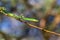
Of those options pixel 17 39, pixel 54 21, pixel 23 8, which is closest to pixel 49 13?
pixel 54 21

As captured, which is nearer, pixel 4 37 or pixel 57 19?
pixel 4 37

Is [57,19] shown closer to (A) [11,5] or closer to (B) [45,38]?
(B) [45,38]

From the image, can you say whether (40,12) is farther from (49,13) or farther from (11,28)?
(11,28)

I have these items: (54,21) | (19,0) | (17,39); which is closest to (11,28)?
(17,39)

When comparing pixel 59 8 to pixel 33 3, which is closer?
pixel 59 8

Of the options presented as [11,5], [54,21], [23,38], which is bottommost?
[23,38]

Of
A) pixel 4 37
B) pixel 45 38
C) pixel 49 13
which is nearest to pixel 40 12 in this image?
pixel 49 13

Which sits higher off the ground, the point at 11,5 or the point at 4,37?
the point at 11,5

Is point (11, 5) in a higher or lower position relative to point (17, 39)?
higher
